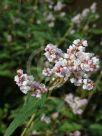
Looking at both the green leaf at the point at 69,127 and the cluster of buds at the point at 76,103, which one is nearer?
the green leaf at the point at 69,127

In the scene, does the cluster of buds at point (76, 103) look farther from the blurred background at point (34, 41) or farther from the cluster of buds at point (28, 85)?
the cluster of buds at point (28, 85)

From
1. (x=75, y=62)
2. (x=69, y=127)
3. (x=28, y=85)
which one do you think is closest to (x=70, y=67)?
(x=75, y=62)

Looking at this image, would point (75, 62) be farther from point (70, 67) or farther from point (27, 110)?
point (27, 110)

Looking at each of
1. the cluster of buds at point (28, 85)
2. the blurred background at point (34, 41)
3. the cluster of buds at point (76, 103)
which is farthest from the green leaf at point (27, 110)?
the cluster of buds at point (76, 103)

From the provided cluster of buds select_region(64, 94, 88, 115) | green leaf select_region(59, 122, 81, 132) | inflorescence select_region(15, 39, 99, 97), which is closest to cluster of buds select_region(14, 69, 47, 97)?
inflorescence select_region(15, 39, 99, 97)

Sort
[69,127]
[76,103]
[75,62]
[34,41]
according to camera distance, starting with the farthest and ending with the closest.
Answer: [34,41]
[76,103]
[69,127]
[75,62]

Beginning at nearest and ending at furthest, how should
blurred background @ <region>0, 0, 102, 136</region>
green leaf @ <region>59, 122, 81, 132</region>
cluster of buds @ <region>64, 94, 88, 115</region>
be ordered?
green leaf @ <region>59, 122, 81, 132</region> < cluster of buds @ <region>64, 94, 88, 115</region> < blurred background @ <region>0, 0, 102, 136</region>

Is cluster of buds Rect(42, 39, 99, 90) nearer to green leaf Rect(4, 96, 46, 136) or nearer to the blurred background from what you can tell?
green leaf Rect(4, 96, 46, 136)
